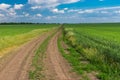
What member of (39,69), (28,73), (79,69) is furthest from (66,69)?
(28,73)

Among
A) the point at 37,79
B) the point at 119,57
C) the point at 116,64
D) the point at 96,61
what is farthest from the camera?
the point at 96,61

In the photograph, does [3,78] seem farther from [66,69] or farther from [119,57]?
A: [119,57]

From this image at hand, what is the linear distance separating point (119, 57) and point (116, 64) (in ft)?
3.63

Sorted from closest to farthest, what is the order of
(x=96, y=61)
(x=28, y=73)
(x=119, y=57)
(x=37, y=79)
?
(x=37, y=79), (x=28, y=73), (x=119, y=57), (x=96, y=61)

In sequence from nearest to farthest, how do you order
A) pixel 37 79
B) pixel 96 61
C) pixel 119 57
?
pixel 37 79
pixel 119 57
pixel 96 61

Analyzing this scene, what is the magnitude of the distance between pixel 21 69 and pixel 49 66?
1852mm

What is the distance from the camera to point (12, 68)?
1316 cm

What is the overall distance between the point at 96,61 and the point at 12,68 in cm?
530

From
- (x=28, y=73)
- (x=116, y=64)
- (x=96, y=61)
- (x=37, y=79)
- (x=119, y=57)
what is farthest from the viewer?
(x=96, y=61)

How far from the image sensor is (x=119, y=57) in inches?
533

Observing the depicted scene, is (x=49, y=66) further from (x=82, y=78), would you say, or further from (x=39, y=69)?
(x=82, y=78)

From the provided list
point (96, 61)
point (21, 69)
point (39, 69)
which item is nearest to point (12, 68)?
point (21, 69)

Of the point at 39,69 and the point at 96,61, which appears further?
the point at 96,61

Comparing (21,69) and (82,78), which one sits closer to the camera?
(82,78)
